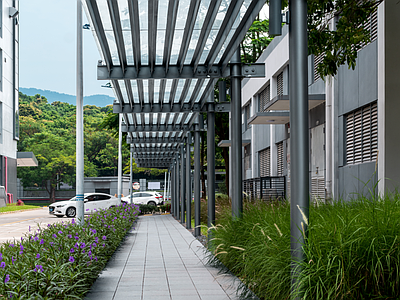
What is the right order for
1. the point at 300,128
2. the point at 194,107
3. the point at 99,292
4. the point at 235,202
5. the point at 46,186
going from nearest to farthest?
the point at 300,128 → the point at 99,292 → the point at 235,202 → the point at 194,107 → the point at 46,186

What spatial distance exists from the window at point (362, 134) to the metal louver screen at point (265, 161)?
973cm

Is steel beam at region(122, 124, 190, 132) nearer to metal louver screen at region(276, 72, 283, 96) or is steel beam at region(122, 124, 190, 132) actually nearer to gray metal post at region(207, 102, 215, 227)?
metal louver screen at region(276, 72, 283, 96)

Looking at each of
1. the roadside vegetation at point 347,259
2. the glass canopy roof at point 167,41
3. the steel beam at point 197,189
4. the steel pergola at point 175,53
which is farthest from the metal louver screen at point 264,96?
the roadside vegetation at point 347,259

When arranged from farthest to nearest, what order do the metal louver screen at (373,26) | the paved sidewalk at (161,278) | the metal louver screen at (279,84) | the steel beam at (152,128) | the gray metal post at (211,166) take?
the metal louver screen at (279,84) → the steel beam at (152,128) → the gray metal post at (211,166) → the metal louver screen at (373,26) → the paved sidewalk at (161,278)

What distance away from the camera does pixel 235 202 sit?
31.1 ft

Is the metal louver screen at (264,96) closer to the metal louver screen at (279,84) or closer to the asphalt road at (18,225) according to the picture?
the metal louver screen at (279,84)

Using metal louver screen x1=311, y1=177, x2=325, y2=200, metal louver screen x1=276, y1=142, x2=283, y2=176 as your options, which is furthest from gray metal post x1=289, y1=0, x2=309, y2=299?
metal louver screen x1=276, y1=142, x2=283, y2=176

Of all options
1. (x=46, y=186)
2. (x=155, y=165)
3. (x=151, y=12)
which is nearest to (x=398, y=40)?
(x=151, y=12)

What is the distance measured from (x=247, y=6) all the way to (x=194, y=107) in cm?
730

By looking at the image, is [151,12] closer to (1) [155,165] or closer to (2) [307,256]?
(2) [307,256]

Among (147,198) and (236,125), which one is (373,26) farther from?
(147,198)

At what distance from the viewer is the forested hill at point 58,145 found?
237 ft

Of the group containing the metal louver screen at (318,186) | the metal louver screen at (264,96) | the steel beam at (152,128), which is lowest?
the metal louver screen at (318,186)

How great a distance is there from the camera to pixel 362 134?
1252 cm
